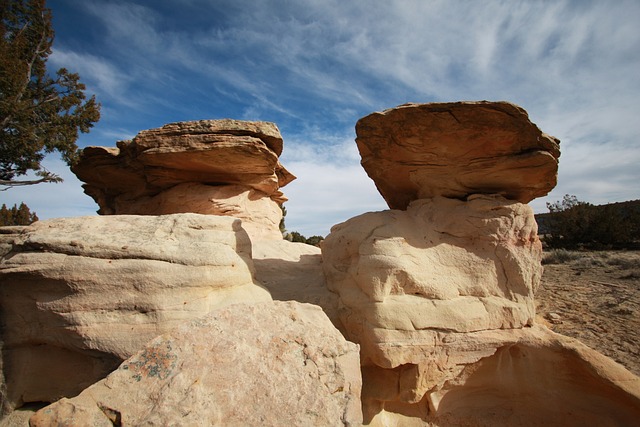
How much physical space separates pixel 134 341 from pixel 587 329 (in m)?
7.00

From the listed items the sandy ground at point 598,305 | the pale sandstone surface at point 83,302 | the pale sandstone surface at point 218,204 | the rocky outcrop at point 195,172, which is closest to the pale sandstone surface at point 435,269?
the pale sandstone surface at point 83,302

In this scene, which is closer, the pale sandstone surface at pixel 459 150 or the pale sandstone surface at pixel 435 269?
the pale sandstone surface at pixel 435 269

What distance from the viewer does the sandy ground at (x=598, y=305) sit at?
Answer: 5023 mm

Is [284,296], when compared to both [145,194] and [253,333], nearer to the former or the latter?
[253,333]

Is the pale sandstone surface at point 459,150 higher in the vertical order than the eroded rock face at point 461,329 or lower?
higher

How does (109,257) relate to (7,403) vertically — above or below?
above

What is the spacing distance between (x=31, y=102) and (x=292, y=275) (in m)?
8.88

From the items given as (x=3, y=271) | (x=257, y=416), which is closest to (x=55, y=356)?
(x=3, y=271)

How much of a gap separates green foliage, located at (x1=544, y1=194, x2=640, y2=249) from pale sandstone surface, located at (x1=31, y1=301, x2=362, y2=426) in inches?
665

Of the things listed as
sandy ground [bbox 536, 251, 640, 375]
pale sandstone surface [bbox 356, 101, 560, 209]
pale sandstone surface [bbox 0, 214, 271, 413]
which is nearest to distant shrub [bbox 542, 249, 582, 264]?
sandy ground [bbox 536, 251, 640, 375]

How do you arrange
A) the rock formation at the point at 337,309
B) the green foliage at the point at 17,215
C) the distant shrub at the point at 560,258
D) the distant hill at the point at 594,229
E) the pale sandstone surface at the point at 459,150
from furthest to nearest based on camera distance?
the green foliage at the point at 17,215, the distant hill at the point at 594,229, the distant shrub at the point at 560,258, the pale sandstone surface at the point at 459,150, the rock formation at the point at 337,309

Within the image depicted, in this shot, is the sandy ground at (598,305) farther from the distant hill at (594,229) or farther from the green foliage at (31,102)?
the green foliage at (31,102)

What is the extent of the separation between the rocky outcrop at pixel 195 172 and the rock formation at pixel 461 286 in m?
2.54

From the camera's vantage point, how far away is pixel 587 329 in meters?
5.53
